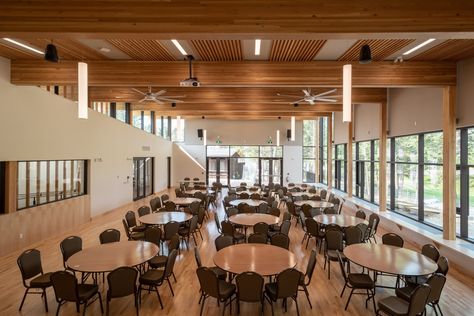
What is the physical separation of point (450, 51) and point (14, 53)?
10232 mm

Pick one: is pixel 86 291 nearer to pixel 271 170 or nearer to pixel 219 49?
pixel 219 49

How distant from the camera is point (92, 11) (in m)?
4.07

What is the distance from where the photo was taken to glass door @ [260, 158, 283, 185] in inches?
846

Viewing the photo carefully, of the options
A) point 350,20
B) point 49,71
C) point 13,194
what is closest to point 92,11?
point 350,20

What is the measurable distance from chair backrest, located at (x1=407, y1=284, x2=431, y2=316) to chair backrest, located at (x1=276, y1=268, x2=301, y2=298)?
1474 millimetres

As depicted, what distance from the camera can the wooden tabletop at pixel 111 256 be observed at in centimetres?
444

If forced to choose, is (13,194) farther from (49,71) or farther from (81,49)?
(81,49)

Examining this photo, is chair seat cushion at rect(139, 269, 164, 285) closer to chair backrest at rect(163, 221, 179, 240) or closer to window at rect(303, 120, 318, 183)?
chair backrest at rect(163, 221, 179, 240)

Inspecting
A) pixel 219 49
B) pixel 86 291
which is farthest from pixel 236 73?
pixel 86 291

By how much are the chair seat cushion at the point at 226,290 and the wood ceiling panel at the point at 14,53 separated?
702cm

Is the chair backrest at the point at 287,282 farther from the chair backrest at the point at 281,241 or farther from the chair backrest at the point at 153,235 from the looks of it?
the chair backrest at the point at 153,235

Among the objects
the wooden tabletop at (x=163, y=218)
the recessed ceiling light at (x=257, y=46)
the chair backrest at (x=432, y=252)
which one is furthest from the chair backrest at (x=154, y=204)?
the chair backrest at (x=432, y=252)

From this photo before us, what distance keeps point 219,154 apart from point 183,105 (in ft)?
23.8

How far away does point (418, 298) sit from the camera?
380 cm
